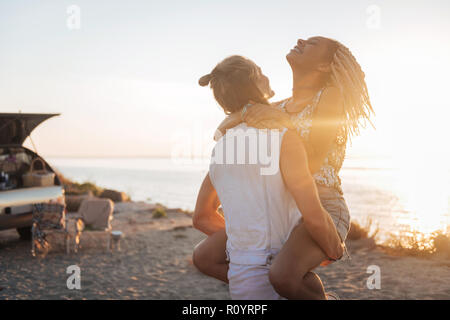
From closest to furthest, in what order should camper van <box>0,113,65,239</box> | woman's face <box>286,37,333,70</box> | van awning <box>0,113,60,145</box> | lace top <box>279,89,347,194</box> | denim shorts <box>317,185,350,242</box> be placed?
denim shorts <box>317,185,350,242</box>, lace top <box>279,89,347,194</box>, woman's face <box>286,37,333,70</box>, camper van <box>0,113,65,239</box>, van awning <box>0,113,60,145</box>

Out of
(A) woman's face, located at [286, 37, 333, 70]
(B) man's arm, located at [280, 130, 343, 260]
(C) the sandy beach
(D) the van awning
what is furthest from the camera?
(D) the van awning

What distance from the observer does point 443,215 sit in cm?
1295

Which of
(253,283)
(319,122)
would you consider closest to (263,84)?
(319,122)

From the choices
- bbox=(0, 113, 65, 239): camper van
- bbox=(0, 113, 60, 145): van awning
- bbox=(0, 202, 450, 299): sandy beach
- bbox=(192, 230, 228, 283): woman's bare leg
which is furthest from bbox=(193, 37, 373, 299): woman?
bbox=(0, 113, 60, 145): van awning

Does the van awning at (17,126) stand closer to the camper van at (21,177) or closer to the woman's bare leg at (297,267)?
the camper van at (21,177)

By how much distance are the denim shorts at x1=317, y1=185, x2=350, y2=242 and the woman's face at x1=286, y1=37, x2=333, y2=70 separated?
0.79 metres

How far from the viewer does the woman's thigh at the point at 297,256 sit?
5.42 ft

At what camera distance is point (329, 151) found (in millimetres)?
2162

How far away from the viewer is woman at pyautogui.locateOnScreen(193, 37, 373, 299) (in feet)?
5.63

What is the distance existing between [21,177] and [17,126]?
1.27m

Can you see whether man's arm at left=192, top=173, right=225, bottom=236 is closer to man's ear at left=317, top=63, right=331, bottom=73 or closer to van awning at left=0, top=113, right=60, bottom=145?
man's ear at left=317, top=63, right=331, bottom=73

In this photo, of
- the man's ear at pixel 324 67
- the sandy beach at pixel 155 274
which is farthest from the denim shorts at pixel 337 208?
the sandy beach at pixel 155 274

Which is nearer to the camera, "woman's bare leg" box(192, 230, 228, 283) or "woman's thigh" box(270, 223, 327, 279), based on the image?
"woman's thigh" box(270, 223, 327, 279)
